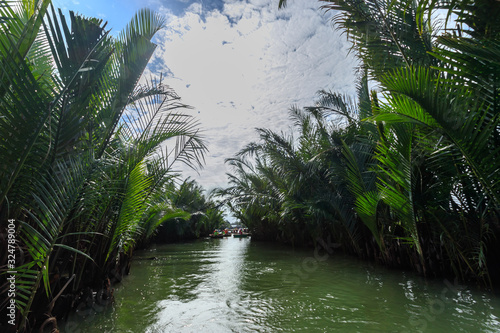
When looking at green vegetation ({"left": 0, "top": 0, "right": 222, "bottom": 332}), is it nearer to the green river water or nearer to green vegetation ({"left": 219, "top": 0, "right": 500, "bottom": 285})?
the green river water

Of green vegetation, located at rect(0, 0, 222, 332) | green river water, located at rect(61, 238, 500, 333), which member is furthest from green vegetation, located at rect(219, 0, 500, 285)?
green vegetation, located at rect(0, 0, 222, 332)

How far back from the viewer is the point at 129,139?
371cm

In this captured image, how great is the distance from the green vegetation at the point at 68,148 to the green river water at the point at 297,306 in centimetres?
63

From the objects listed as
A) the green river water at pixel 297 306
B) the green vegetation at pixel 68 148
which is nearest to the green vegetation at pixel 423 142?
the green river water at pixel 297 306

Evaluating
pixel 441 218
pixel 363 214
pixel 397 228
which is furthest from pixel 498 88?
pixel 397 228

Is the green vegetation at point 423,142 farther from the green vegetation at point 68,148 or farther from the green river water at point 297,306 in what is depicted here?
the green vegetation at point 68,148

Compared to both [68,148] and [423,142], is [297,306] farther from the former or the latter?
[68,148]

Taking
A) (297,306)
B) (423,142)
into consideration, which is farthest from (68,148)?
(423,142)

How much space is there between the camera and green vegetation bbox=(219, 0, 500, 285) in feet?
8.96

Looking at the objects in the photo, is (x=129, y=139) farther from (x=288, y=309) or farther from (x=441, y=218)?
(x=441, y=218)

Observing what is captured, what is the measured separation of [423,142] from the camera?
3289 mm

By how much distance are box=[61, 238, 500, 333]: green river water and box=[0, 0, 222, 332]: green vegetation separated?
2.08 ft

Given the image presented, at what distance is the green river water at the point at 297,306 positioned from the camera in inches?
111

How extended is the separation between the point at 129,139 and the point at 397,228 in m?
5.63
